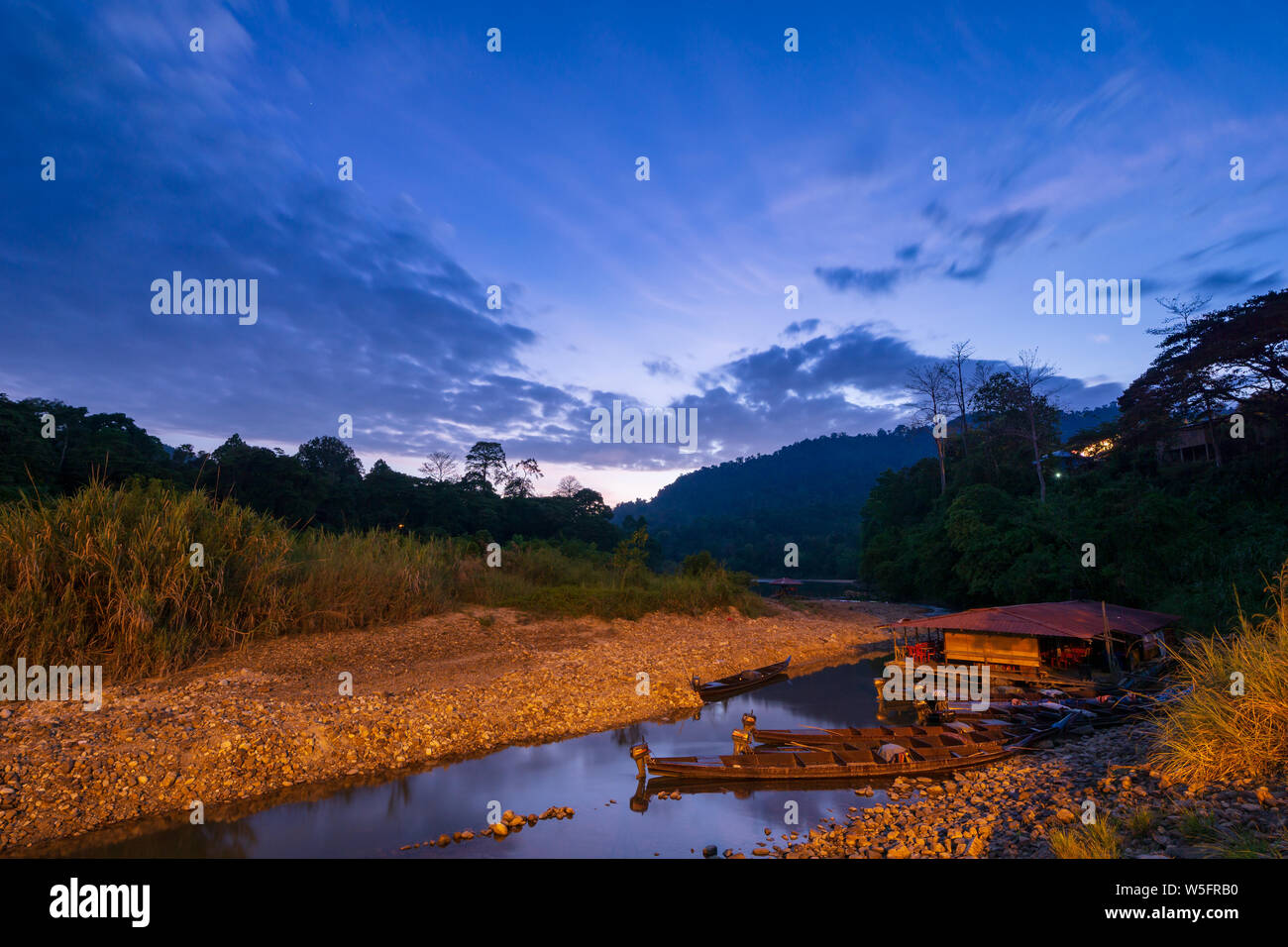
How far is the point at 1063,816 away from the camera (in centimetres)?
663

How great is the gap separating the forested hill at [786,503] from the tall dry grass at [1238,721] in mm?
34796

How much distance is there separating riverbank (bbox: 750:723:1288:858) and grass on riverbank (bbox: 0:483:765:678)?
10.8m

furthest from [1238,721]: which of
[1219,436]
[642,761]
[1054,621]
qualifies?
[1219,436]

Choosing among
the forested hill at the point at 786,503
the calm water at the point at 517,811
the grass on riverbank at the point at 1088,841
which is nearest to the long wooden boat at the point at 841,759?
the calm water at the point at 517,811

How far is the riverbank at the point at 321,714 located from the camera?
7543 mm

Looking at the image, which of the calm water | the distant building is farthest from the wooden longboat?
the distant building

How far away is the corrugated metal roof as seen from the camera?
14.7 meters

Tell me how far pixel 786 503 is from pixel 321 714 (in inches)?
3505

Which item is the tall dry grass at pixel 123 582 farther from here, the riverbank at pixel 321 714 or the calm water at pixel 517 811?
the calm water at pixel 517 811

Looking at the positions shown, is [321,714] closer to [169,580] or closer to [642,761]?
[169,580]
